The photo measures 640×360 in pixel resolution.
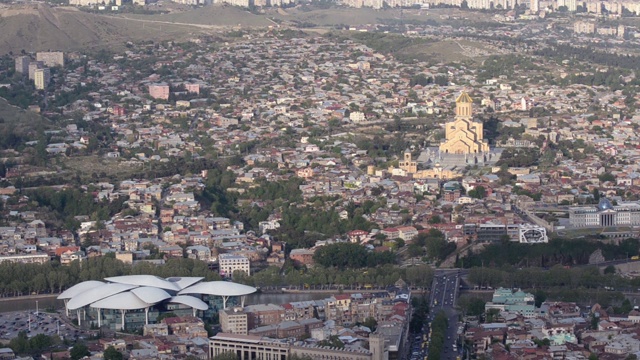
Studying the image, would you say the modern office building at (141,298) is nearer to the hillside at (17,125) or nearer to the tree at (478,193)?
the tree at (478,193)

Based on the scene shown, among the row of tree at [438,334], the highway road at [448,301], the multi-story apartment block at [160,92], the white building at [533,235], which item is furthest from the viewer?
the multi-story apartment block at [160,92]

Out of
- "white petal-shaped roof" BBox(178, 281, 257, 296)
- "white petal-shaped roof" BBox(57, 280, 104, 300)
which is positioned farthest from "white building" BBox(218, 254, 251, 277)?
"white petal-shaped roof" BBox(57, 280, 104, 300)

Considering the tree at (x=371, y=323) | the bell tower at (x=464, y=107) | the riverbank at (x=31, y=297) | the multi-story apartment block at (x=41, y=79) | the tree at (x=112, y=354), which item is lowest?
the riverbank at (x=31, y=297)

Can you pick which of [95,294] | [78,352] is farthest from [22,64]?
[78,352]

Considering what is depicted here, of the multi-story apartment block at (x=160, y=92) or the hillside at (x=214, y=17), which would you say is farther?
the hillside at (x=214, y=17)

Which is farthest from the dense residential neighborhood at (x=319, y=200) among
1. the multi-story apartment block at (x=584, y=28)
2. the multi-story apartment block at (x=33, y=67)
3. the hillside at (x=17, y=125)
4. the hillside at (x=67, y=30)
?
the multi-story apartment block at (x=584, y=28)

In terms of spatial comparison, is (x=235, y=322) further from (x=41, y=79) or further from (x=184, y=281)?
(x=41, y=79)

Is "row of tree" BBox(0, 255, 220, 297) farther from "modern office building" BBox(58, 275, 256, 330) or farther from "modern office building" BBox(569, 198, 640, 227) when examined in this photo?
"modern office building" BBox(569, 198, 640, 227)
